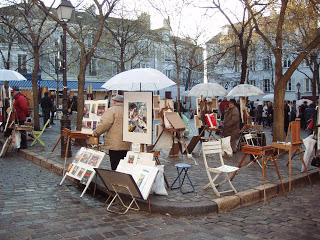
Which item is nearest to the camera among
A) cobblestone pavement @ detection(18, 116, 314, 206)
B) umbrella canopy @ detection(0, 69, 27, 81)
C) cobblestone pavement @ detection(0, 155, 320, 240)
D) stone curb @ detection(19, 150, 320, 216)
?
cobblestone pavement @ detection(0, 155, 320, 240)

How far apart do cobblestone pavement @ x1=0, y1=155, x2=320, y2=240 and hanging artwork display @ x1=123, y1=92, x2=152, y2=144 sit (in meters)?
1.33

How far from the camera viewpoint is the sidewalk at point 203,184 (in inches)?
260

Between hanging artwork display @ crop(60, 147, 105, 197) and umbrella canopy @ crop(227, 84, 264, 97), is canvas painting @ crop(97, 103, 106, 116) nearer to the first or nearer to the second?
hanging artwork display @ crop(60, 147, 105, 197)

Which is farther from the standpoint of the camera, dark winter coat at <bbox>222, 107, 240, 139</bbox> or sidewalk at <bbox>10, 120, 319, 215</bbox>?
dark winter coat at <bbox>222, 107, 240, 139</bbox>

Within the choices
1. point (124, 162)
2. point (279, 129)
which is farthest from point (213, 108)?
point (124, 162)

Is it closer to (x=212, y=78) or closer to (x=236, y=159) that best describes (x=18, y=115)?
(x=236, y=159)

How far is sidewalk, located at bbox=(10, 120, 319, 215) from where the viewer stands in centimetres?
660

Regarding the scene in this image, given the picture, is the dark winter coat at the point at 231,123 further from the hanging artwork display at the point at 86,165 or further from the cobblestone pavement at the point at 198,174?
the hanging artwork display at the point at 86,165

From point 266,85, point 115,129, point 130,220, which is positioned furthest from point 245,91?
point 266,85

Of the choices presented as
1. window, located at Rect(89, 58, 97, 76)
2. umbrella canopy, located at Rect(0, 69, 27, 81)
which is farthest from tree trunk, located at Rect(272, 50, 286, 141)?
window, located at Rect(89, 58, 97, 76)

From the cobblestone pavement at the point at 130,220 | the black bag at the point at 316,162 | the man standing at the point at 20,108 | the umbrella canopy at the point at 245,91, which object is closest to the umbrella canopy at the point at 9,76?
the man standing at the point at 20,108

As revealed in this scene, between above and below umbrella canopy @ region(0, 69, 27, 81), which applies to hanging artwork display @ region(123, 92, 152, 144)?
below

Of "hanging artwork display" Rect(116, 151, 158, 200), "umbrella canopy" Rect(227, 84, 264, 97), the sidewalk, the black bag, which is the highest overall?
"umbrella canopy" Rect(227, 84, 264, 97)

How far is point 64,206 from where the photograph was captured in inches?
269
